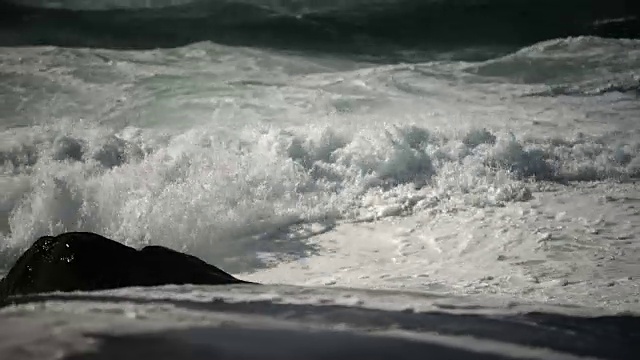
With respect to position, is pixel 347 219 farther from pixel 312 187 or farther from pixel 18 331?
pixel 18 331

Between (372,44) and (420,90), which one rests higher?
(372,44)

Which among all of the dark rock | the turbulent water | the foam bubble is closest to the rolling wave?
the turbulent water

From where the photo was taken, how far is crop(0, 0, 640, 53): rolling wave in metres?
9.75

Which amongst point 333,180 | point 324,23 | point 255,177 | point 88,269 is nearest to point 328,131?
point 333,180

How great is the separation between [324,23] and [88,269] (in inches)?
332

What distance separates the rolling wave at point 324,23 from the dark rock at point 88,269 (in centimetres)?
735

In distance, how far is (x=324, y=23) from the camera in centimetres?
1040

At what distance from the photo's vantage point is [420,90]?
25.1 ft

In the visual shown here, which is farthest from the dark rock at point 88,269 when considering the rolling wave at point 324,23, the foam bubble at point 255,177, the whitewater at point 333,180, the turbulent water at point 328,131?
the rolling wave at point 324,23

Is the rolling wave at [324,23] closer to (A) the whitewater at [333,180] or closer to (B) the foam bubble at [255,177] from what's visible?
(A) the whitewater at [333,180]

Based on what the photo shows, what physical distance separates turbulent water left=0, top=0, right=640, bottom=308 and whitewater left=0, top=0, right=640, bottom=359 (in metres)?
0.03

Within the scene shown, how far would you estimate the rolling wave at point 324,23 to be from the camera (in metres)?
9.75

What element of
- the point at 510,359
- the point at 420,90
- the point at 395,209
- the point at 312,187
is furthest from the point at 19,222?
the point at 420,90

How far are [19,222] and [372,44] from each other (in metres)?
6.36
